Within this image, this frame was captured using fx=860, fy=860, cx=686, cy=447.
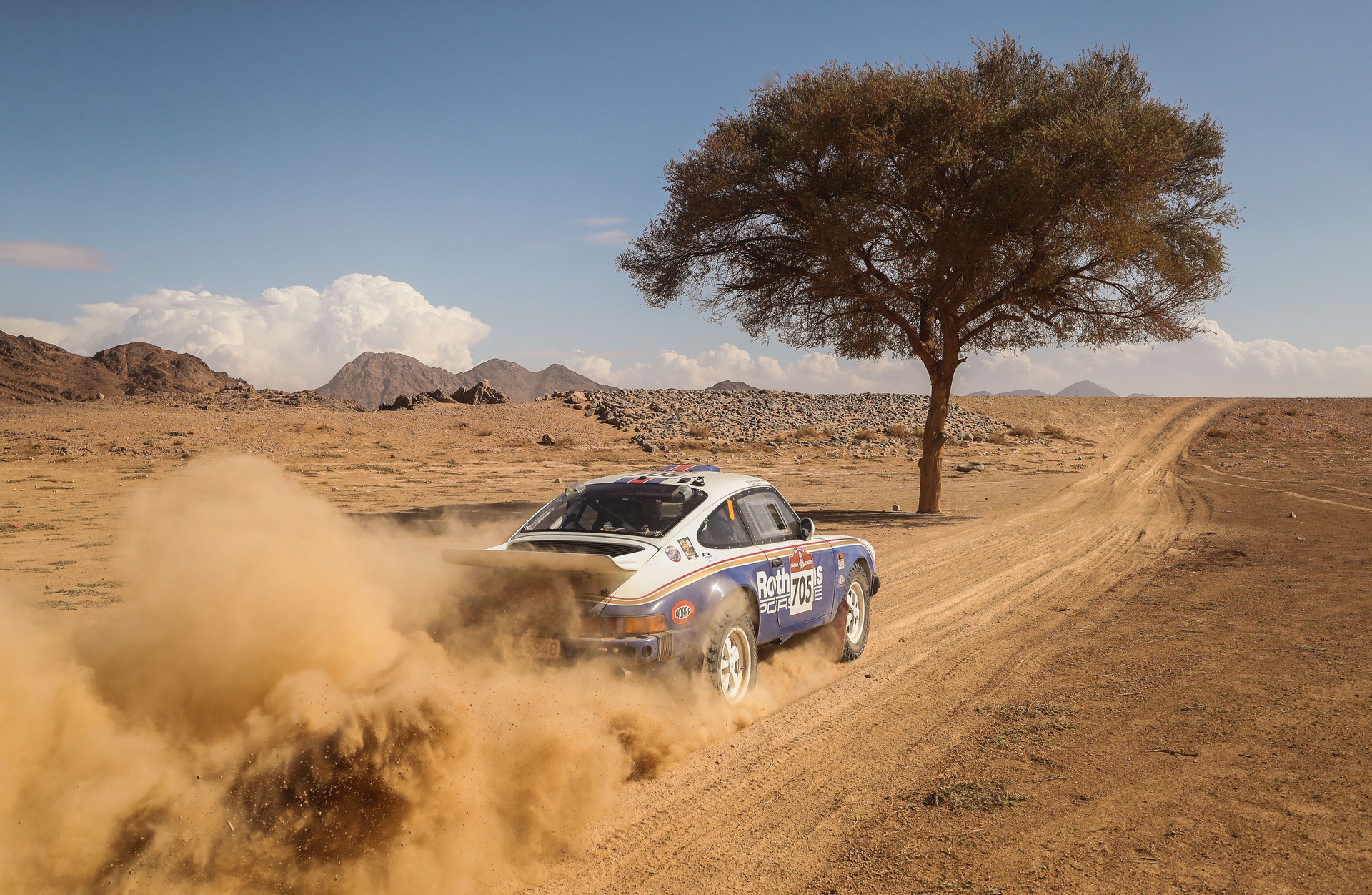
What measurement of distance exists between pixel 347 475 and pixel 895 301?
16208mm

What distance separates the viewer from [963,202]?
18.4m

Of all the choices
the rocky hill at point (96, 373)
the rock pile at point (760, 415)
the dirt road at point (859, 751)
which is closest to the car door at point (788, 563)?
the dirt road at point (859, 751)

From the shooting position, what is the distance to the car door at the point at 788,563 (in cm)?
655

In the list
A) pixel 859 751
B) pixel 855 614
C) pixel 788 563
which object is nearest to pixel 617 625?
pixel 859 751

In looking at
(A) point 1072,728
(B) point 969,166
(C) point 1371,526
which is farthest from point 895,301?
(A) point 1072,728

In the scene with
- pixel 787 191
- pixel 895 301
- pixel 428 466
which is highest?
pixel 787 191

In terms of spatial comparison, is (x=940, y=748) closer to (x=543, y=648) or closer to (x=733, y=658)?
(x=733, y=658)

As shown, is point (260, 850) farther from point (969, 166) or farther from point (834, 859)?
point (969, 166)

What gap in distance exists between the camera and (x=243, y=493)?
19.3 ft

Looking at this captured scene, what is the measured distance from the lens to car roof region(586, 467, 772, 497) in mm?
6582

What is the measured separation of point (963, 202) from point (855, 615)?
13.3 meters

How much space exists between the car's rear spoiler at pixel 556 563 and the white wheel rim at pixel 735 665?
0.97m

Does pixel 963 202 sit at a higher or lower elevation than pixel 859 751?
higher

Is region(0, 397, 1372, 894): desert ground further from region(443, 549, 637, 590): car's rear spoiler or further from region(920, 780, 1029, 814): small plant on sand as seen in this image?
region(443, 549, 637, 590): car's rear spoiler
